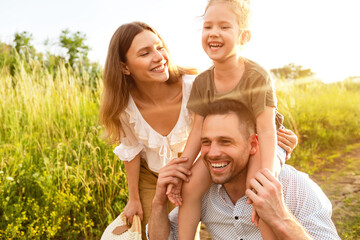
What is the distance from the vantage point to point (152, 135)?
9.59ft

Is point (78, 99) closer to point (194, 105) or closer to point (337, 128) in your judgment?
point (194, 105)

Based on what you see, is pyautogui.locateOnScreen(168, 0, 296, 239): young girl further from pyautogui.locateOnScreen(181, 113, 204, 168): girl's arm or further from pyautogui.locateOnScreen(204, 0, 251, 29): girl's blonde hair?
pyautogui.locateOnScreen(181, 113, 204, 168): girl's arm

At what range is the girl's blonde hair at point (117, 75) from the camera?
2.80 meters

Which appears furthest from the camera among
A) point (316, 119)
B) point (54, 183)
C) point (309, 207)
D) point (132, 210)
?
point (316, 119)

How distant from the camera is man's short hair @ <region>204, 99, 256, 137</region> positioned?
7.14 ft

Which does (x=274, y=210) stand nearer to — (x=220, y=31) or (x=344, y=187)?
(x=220, y=31)

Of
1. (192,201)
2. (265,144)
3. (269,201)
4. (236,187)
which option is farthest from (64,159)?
(269,201)

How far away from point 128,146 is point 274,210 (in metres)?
1.52

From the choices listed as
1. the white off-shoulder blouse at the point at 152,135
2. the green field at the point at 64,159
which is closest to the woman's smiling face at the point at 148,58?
the white off-shoulder blouse at the point at 152,135

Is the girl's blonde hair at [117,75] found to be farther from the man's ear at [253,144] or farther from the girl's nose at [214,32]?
the man's ear at [253,144]

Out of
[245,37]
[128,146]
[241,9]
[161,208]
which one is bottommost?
[161,208]

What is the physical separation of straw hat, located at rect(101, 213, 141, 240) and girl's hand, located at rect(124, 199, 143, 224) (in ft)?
0.13

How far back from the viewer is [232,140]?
2.10m

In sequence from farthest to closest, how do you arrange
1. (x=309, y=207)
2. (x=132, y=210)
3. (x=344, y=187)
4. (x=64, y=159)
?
(x=344, y=187)
(x=64, y=159)
(x=132, y=210)
(x=309, y=207)
